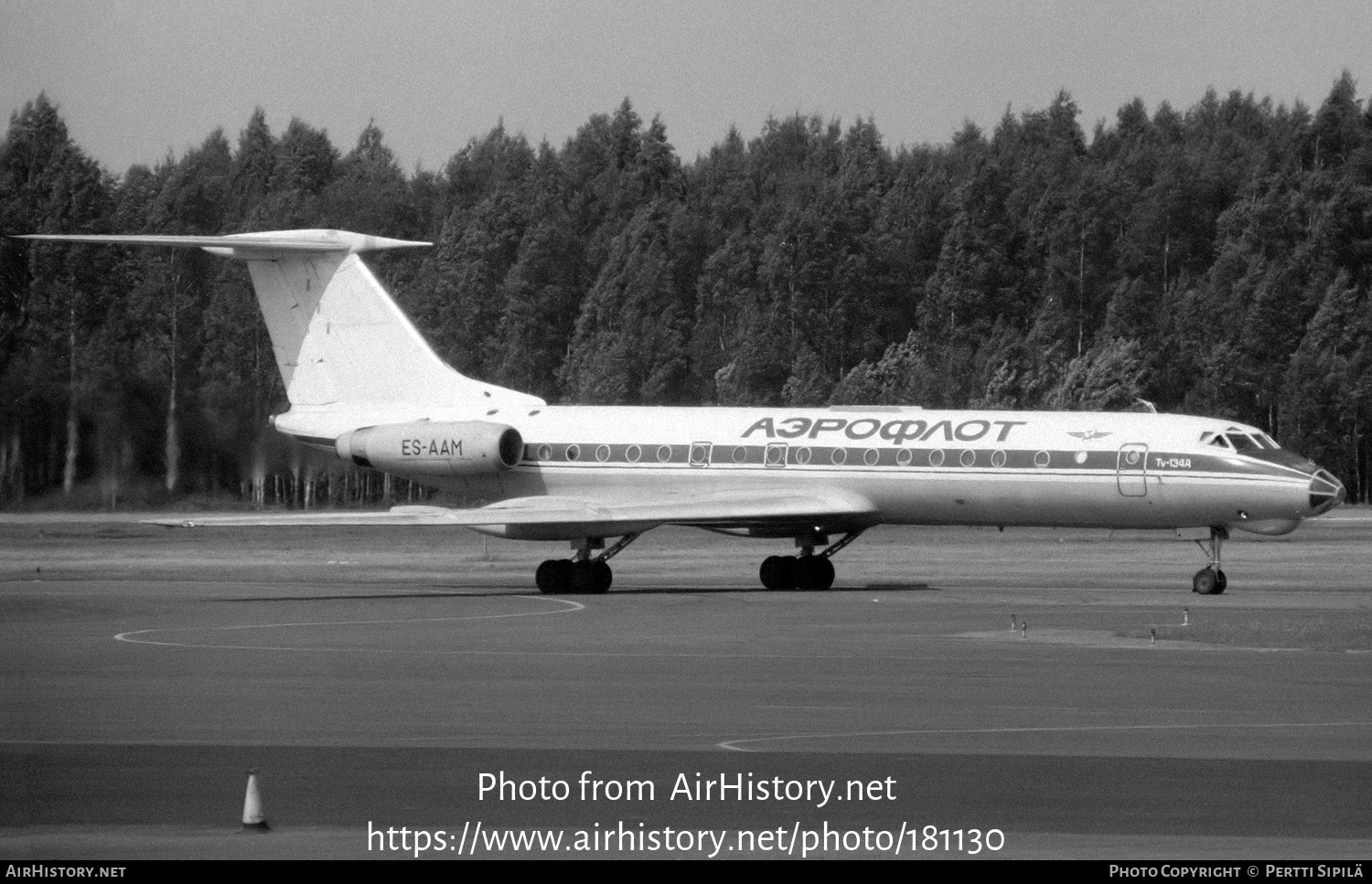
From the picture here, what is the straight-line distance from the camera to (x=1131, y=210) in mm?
95375

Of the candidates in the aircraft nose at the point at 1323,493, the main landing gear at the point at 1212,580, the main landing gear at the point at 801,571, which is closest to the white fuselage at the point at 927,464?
the aircraft nose at the point at 1323,493

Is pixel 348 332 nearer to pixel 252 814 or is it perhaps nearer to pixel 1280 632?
pixel 1280 632

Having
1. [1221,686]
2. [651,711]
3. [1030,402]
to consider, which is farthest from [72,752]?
[1030,402]

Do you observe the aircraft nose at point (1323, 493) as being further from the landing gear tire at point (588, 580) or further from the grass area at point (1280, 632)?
the landing gear tire at point (588, 580)

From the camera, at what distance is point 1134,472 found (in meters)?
35.2

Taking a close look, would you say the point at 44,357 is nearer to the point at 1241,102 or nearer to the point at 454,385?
the point at 454,385

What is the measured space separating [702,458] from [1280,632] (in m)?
14.1

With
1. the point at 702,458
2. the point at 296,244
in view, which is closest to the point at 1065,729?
the point at 702,458

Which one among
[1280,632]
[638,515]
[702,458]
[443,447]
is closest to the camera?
[1280,632]

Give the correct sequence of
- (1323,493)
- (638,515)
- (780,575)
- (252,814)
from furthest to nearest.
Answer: (780,575) < (638,515) < (1323,493) < (252,814)

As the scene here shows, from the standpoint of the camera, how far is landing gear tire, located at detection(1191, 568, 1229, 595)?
3419 cm

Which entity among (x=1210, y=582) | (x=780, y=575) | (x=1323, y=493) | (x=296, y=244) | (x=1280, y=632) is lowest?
(x=1280, y=632)

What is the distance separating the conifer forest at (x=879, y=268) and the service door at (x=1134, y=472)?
2563 centimetres

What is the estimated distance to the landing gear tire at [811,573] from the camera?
37.5 metres
